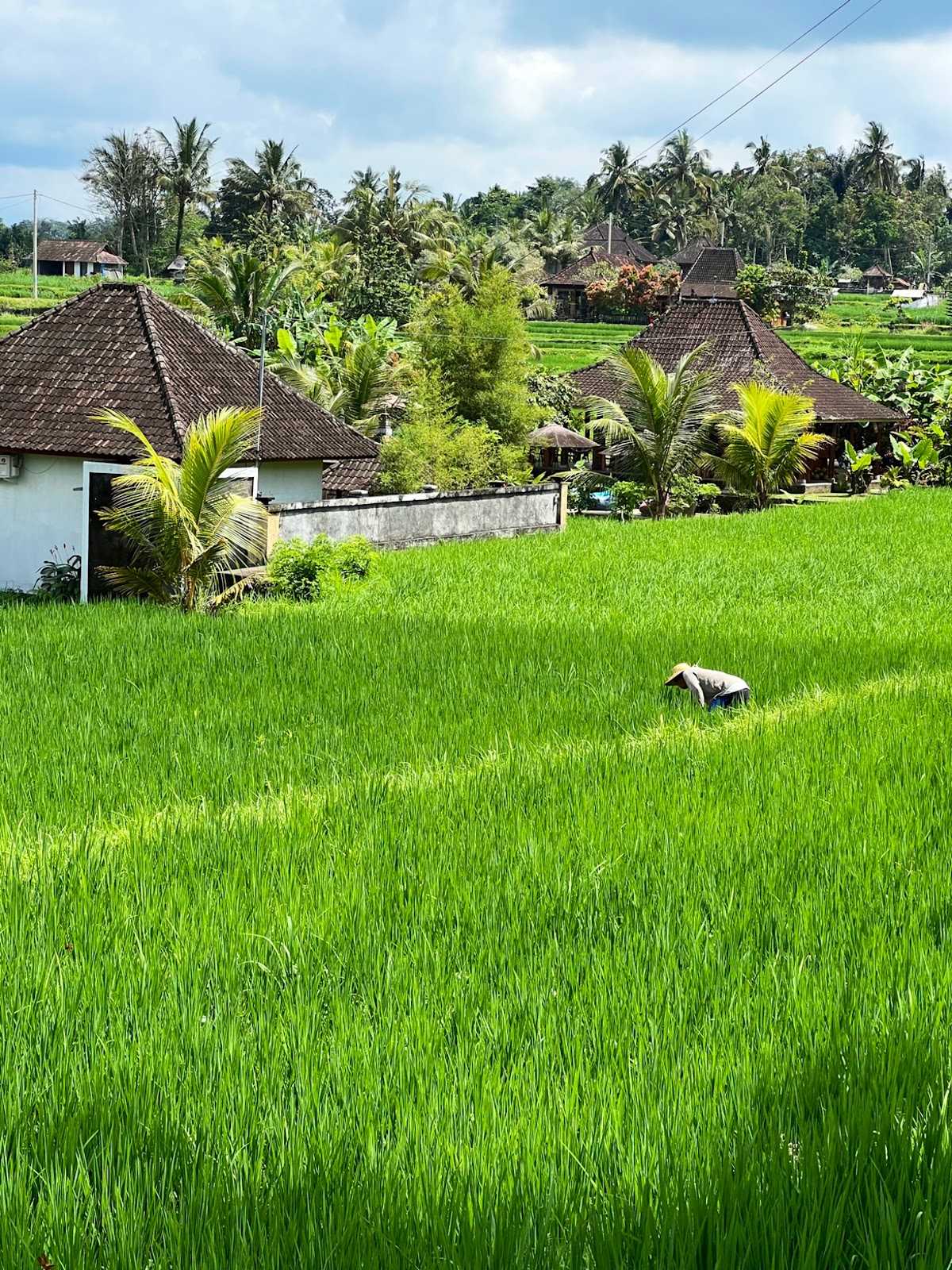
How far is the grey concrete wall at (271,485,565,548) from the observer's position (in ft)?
56.5

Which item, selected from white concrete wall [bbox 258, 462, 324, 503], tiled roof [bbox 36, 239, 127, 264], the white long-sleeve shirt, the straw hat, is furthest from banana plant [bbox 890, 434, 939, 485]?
tiled roof [bbox 36, 239, 127, 264]

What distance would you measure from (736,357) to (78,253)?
183 ft

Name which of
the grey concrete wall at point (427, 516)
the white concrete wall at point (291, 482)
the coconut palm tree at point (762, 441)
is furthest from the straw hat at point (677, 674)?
the coconut palm tree at point (762, 441)

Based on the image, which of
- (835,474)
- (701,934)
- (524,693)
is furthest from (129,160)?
(701,934)

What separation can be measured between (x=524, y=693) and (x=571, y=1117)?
642 cm

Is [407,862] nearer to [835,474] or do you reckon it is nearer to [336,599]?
[336,599]

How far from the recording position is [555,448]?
2950 centimetres

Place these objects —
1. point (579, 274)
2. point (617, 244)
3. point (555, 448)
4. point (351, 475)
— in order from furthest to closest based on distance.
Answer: point (617, 244)
point (579, 274)
point (555, 448)
point (351, 475)

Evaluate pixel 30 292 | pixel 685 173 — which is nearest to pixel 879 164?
pixel 685 173

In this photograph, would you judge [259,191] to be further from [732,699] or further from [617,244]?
[732,699]

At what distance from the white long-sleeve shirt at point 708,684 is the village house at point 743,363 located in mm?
20008

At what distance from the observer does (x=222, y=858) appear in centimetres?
560

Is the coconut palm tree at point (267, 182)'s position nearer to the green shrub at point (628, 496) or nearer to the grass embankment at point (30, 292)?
the grass embankment at point (30, 292)

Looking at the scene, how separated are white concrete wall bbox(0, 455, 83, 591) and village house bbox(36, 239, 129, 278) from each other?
60837 millimetres
